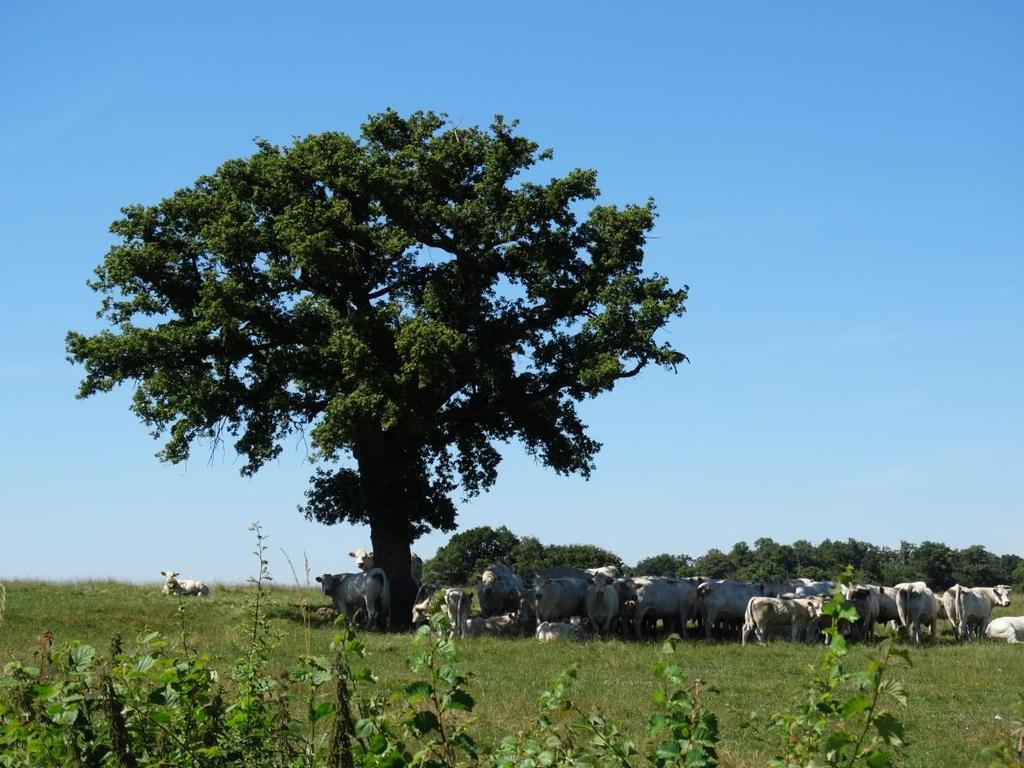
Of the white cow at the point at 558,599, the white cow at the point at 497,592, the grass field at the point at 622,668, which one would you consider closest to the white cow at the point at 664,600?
the white cow at the point at 558,599

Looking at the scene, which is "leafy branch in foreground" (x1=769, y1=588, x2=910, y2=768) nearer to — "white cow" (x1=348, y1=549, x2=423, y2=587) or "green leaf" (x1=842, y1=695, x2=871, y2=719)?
"green leaf" (x1=842, y1=695, x2=871, y2=719)

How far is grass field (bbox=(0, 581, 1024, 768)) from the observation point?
14.0 metres

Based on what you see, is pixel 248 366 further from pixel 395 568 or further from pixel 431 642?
pixel 431 642

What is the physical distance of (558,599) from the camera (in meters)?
29.0

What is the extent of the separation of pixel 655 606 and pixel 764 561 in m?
69.5

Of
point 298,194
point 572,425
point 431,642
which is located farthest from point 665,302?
point 431,642

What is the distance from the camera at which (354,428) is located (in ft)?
97.8

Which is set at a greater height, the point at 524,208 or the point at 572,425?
the point at 524,208

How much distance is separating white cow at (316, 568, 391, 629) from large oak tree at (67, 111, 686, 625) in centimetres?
84

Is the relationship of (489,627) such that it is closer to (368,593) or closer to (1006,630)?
(368,593)

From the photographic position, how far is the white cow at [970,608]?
31500 mm

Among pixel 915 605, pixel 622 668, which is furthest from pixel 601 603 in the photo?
pixel 622 668

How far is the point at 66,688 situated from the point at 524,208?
2578 centimetres

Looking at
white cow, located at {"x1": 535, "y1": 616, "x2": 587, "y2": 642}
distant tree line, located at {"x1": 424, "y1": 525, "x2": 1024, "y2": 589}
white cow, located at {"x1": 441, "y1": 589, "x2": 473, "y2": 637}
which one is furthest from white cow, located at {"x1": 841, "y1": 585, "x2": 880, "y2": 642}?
distant tree line, located at {"x1": 424, "y1": 525, "x2": 1024, "y2": 589}
